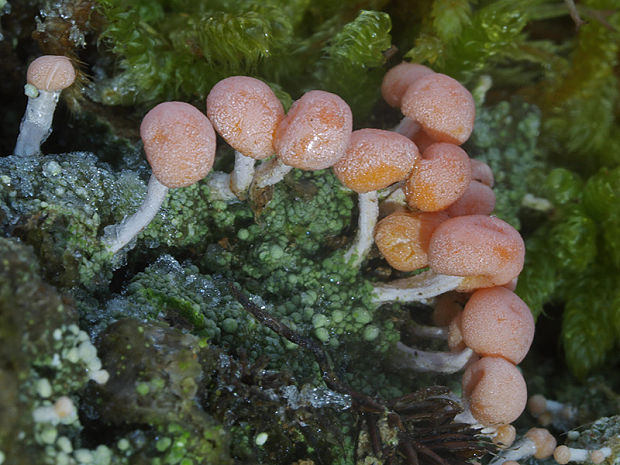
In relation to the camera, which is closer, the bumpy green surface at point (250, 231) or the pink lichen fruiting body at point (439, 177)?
the bumpy green surface at point (250, 231)

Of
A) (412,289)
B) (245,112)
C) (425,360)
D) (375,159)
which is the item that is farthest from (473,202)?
(245,112)

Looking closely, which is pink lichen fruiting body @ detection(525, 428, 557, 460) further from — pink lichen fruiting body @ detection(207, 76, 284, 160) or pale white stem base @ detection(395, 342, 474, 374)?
pink lichen fruiting body @ detection(207, 76, 284, 160)

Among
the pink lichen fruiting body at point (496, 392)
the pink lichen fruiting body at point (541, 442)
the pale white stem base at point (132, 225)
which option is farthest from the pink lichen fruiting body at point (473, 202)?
the pale white stem base at point (132, 225)

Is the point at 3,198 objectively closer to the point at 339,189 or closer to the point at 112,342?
the point at 112,342

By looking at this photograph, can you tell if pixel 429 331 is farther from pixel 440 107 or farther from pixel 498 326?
pixel 440 107

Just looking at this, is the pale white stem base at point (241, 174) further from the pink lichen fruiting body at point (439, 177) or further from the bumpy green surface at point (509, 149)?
the bumpy green surface at point (509, 149)

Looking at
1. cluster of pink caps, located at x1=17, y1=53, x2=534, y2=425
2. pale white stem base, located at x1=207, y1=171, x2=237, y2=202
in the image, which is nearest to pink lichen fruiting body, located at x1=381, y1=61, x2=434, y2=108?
cluster of pink caps, located at x1=17, y1=53, x2=534, y2=425
